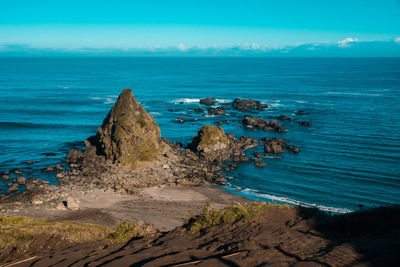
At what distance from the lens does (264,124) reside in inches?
2653

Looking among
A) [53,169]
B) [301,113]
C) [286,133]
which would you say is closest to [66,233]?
[53,169]

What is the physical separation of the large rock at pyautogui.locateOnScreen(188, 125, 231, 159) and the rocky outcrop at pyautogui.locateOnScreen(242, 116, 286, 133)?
16630mm

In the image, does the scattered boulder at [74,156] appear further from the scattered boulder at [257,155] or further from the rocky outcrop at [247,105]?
the rocky outcrop at [247,105]

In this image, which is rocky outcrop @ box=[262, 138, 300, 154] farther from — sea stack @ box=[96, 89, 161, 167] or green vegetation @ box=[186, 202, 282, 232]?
green vegetation @ box=[186, 202, 282, 232]

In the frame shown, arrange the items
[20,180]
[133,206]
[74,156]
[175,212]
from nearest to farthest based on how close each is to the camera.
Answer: [175,212] < [133,206] < [20,180] < [74,156]

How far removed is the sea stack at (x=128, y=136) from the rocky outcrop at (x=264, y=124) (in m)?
26.9

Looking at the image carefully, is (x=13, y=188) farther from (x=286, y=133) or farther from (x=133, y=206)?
(x=286, y=133)

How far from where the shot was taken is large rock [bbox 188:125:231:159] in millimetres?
48656

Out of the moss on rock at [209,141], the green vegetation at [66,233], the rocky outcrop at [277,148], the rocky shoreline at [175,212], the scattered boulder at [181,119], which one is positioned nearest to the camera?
the rocky shoreline at [175,212]

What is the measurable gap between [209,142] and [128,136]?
12231 mm

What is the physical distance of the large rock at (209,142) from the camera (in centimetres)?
4866

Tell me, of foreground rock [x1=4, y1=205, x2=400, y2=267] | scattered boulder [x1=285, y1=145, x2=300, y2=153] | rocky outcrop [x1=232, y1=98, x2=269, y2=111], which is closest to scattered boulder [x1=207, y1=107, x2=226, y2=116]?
rocky outcrop [x1=232, y1=98, x2=269, y2=111]

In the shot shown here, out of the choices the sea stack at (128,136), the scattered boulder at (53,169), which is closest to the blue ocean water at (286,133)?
the scattered boulder at (53,169)

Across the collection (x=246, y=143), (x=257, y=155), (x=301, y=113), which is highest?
(x=301, y=113)
